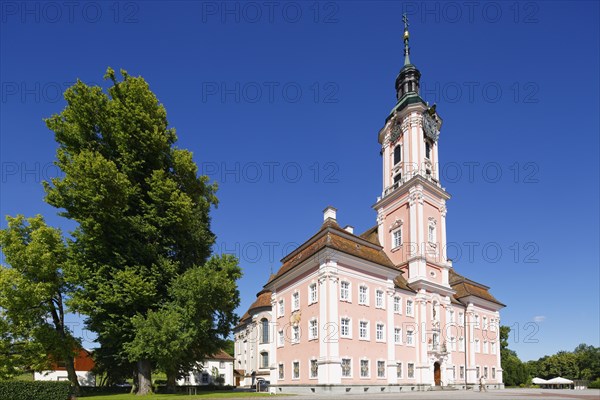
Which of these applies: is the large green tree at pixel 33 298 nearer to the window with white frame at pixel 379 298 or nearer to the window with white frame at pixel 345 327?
the window with white frame at pixel 345 327

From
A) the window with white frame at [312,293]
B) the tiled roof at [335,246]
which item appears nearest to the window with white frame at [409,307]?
the tiled roof at [335,246]

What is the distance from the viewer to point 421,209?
40.4 metres

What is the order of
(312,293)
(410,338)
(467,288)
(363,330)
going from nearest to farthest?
1. (363,330)
2. (312,293)
3. (410,338)
4. (467,288)

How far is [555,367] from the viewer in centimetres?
7862

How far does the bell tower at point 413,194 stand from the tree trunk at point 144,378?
23.5 m

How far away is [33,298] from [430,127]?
3865cm

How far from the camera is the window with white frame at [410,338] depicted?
36.3 m

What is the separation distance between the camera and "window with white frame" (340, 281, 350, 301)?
31.6 metres

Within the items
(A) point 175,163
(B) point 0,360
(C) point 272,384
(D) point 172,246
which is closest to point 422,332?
(C) point 272,384

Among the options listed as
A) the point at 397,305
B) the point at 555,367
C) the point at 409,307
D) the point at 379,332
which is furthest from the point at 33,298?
the point at 555,367

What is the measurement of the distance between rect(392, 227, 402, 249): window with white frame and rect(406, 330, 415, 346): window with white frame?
8.80 metres

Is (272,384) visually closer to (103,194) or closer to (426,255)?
(426,255)

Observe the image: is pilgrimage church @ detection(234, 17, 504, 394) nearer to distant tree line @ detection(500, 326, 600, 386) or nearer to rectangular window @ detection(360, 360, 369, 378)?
rectangular window @ detection(360, 360, 369, 378)

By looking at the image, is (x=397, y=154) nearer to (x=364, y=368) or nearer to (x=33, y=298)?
(x=364, y=368)
